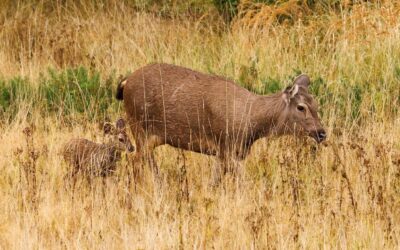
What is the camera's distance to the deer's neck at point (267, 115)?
29.6ft

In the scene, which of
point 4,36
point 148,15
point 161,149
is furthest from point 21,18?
point 161,149

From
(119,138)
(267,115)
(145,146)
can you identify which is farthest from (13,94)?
(267,115)

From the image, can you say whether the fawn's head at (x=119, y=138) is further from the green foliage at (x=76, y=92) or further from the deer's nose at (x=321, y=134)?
the green foliage at (x=76, y=92)

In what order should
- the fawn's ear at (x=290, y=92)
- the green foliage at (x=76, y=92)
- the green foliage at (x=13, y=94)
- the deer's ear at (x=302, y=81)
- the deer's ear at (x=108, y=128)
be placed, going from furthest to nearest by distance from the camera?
the green foliage at (x=76, y=92) < the green foliage at (x=13, y=94) < the deer's ear at (x=302, y=81) < the deer's ear at (x=108, y=128) < the fawn's ear at (x=290, y=92)

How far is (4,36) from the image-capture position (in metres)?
15.2

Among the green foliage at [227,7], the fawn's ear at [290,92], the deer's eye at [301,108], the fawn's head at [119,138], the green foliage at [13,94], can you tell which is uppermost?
the fawn's ear at [290,92]

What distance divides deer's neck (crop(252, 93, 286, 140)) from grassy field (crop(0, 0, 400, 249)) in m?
0.24

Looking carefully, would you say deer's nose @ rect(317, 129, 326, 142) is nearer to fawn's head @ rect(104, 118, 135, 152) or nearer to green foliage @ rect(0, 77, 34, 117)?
fawn's head @ rect(104, 118, 135, 152)

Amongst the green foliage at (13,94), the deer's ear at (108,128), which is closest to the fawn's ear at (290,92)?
the deer's ear at (108,128)

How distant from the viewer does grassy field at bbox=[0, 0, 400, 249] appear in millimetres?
7164

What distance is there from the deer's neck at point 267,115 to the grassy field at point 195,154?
236 millimetres

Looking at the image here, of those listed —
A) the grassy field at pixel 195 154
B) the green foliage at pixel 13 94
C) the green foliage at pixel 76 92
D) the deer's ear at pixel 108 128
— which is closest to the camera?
the grassy field at pixel 195 154

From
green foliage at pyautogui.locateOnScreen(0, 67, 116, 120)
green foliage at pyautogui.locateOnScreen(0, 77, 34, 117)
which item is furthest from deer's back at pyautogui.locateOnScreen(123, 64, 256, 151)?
green foliage at pyautogui.locateOnScreen(0, 77, 34, 117)

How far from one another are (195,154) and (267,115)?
3.04 ft
